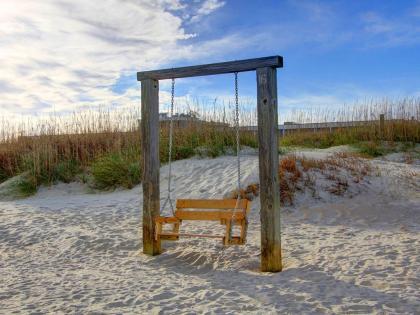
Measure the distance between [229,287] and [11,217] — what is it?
14.6 ft

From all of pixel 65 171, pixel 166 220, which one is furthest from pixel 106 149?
pixel 166 220

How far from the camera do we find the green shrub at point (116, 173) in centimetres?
965

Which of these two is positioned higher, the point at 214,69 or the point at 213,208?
the point at 214,69

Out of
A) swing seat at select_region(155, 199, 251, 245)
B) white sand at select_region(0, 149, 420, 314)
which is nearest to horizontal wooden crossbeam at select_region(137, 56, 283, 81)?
swing seat at select_region(155, 199, 251, 245)

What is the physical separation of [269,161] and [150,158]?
1.47m

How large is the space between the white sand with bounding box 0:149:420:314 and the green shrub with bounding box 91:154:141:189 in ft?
3.81

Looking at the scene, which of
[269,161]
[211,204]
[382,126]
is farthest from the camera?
[382,126]

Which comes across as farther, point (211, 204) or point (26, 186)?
point (26, 186)

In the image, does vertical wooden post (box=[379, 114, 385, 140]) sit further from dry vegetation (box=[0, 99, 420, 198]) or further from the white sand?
the white sand

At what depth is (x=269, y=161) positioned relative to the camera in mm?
4496

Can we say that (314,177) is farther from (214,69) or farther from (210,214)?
(214,69)

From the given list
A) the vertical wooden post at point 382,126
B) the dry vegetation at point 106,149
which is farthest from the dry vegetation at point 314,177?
the vertical wooden post at point 382,126

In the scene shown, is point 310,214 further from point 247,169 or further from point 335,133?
point 335,133

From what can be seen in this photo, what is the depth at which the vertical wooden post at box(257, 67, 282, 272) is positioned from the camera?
450cm
